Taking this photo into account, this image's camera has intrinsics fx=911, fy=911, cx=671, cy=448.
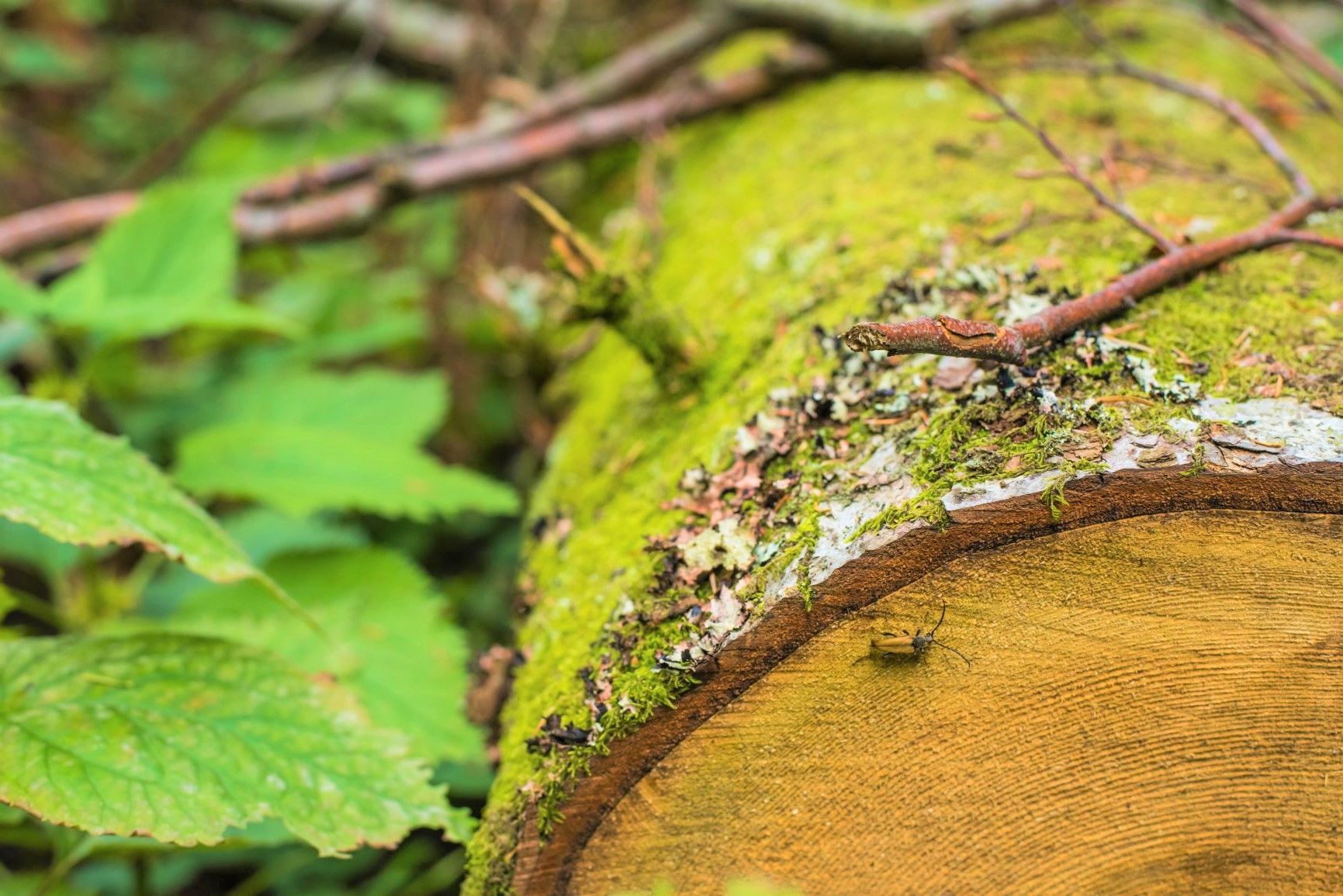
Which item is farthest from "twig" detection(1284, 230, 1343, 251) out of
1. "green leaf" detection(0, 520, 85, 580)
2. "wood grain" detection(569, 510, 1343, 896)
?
"green leaf" detection(0, 520, 85, 580)

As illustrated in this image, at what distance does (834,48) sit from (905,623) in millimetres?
2080

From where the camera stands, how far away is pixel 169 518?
1.36 metres

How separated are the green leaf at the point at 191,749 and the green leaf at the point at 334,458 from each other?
0.67 metres

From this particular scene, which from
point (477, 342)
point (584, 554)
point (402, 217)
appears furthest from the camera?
point (402, 217)

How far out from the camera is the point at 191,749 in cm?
127

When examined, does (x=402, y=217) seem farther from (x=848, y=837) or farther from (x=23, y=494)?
(x=848, y=837)

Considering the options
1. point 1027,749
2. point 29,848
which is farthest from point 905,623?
point 29,848

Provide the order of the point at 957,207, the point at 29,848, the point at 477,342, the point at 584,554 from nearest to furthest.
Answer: the point at 584,554 < the point at 957,207 < the point at 29,848 < the point at 477,342

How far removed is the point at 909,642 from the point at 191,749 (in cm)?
99

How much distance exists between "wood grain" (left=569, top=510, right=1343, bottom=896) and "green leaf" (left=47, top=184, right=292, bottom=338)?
65.1 inches

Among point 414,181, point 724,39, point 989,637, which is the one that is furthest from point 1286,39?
point 414,181

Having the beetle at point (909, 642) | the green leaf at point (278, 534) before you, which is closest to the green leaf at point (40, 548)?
the green leaf at point (278, 534)

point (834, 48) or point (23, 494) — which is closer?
point (23, 494)

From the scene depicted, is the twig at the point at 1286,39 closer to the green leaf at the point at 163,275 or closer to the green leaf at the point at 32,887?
the green leaf at the point at 163,275
